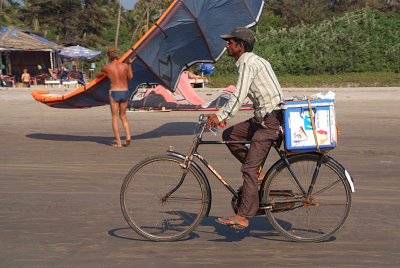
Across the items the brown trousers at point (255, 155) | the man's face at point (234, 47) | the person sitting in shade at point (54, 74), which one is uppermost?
the man's face at point (234, 47)

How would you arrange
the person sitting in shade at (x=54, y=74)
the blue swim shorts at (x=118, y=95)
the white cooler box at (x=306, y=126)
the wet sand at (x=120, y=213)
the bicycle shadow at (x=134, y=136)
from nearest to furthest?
the wet sand at (x=120, y=213) < the white cooler box at (x=306, y=126) < the blue swim shorts at (x=118, y=95) < the bicycle shadow at (x=134, y=136) < the person sitting in shade at (x=54, y=74)

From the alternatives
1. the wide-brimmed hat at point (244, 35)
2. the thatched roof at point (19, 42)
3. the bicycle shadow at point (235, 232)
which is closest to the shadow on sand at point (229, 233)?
the bicycle shadow at point (235, 232)

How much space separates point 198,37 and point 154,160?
23.8ft

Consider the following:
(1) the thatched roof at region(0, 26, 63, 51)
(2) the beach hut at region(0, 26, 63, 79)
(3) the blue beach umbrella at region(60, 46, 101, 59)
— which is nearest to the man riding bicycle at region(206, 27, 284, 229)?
(3) the blue beach umbrella at region(60, 46, 101, 59)

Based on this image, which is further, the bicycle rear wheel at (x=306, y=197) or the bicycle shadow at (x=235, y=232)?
the bicycle shadow at (x=235, y=232)

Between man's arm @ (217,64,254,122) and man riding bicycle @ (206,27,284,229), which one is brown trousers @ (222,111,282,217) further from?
man's arm @ (217,64,254,122)

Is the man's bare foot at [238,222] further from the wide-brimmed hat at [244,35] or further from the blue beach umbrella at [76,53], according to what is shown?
the blue beach umbrella at [76,53]

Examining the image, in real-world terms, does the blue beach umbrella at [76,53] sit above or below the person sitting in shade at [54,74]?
above

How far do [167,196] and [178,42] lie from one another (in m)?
6.86

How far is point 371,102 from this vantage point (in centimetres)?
1859

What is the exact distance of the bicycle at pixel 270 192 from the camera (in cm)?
477

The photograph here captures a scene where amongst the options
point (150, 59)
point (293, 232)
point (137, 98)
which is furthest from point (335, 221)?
point (137, 98)

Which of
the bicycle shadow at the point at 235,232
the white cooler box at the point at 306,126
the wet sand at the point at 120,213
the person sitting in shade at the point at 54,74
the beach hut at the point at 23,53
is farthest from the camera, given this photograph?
the beach hut at the point at 23,53

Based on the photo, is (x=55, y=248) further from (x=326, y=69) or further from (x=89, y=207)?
(x=326, y=69)
